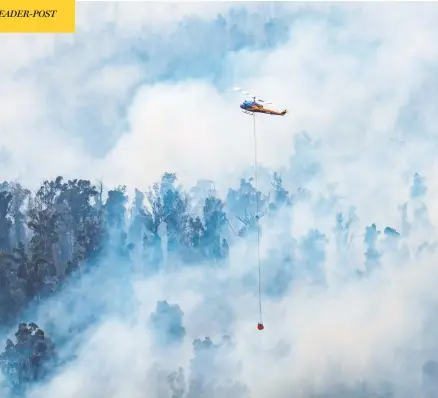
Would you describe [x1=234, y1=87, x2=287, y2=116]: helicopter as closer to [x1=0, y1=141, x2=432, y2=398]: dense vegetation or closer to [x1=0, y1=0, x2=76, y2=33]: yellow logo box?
[x1=0, y1=141, x2=432, y2=398]: dense vegetation

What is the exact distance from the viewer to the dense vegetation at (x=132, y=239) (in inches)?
123

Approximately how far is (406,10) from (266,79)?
0.81 metres

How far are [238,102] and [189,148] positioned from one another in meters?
0.34

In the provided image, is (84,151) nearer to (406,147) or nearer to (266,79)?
(266,79)

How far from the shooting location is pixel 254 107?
10.6 feet

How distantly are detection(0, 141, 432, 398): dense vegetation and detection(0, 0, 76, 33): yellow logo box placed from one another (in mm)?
763

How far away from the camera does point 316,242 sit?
10.7 feet

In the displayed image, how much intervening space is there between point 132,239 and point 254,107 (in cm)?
90

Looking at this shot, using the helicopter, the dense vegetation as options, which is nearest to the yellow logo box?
the dense vegetation

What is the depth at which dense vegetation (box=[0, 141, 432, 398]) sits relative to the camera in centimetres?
312

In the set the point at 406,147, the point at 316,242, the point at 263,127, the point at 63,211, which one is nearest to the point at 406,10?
the point at 406,147

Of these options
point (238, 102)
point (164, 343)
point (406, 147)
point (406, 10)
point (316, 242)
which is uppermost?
point (406, 10)

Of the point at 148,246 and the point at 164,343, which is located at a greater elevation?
the point at 148,246

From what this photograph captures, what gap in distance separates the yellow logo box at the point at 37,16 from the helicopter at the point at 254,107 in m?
0.91
